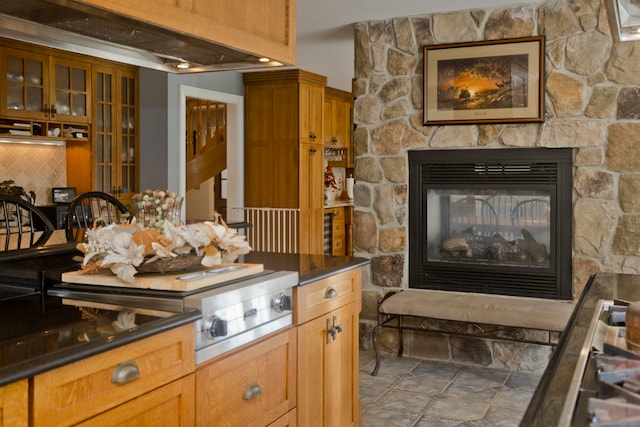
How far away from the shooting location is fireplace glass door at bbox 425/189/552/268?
176 inches

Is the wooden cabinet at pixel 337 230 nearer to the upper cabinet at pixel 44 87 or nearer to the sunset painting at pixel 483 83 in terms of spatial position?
the upper cabinet at pixel 44 87

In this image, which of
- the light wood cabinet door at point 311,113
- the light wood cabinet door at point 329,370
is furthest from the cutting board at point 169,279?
the light wood cabinet door at point 311,113

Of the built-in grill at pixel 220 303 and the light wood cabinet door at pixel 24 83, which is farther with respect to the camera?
the light wood cabinet door at pixel 24 83

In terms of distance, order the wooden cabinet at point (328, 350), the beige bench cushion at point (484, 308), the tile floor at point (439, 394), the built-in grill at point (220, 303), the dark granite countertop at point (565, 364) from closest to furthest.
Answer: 1. the dark granite countertop at point (565, 364)
2. the built-in grill at point (220, 303)
3. the wooden cabinet at point (328, 350)
4. the tile floor at point (439, 394)
5. the beige bench cushion at point (484, 308)

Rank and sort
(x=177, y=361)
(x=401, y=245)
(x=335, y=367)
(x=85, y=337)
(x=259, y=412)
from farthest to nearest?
1. (x=401, y=245)
2. (x=335, y=367)
3. (x=259, y=412)
4. (x=177, y=361)
5. (x=85, y=337)

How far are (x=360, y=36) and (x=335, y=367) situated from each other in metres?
2.96

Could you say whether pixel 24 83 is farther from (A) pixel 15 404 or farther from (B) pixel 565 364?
(B) pixel 565 364

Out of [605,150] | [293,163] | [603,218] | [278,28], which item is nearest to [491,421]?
[603,218]

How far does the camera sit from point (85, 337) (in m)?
1.48

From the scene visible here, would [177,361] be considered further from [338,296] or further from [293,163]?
[293,163]

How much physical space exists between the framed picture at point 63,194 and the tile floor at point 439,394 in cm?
361

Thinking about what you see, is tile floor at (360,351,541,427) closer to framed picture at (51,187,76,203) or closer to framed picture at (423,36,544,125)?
framed picture at (423,36,544,125)

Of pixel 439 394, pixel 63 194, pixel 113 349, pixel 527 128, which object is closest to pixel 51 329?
pixel 113 349

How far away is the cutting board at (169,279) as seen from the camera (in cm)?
194
